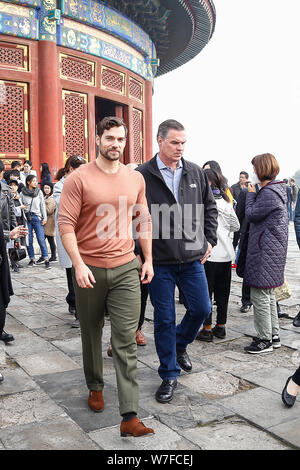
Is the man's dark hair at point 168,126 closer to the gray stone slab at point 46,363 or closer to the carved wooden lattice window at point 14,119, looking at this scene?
the gray stone slab at point 46,363

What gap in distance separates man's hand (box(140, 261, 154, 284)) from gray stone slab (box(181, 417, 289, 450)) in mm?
865

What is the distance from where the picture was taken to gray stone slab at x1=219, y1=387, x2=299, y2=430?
2639 mm

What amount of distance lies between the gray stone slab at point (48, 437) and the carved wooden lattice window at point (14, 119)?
1036cm

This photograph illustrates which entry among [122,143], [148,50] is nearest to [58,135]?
[148,50]

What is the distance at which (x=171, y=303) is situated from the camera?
3051 millimetres

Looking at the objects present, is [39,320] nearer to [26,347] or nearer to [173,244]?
[26,347]

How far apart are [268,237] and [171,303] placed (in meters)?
1.19

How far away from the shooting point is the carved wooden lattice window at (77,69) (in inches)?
503

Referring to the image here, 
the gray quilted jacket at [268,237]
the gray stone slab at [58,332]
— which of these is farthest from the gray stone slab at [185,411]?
the gray stone slab at [58,332]

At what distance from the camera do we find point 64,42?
41.1 ft

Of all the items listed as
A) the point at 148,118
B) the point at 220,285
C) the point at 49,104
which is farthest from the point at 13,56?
the point at 220,285
